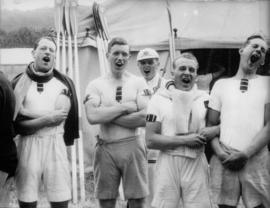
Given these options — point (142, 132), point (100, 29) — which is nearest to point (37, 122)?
point (142, 132)

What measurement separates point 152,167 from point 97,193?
32.4 inches

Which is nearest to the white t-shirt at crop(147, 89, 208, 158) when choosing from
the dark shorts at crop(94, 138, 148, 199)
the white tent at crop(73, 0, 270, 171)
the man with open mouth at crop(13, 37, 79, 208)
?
the dark shorts at crop(94, 138, 148, 199)

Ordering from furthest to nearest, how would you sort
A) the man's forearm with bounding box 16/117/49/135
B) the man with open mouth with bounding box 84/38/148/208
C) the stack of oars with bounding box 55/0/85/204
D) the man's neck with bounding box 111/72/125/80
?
the stack of oars with bounding box 55/0/85/204, the man's neck with bounding box 111/72/125/80, the man with open mouth with bounding box 84/38/148/208, the man's forearm with bounding box 16/117/49/135

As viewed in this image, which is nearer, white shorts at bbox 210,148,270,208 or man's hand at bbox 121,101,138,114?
white shorts at bbox 210,148,270,208

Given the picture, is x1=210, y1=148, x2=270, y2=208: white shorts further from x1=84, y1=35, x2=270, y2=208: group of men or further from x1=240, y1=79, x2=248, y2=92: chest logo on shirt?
x1=240, y1=79, x2=248, y2=92: chest logo on shirt

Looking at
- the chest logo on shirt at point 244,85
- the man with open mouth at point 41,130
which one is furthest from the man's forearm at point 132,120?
the chest logo on shirt at point 244,85

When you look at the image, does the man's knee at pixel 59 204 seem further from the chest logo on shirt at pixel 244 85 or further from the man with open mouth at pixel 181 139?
the chest logo on shirt at pixel 244 85

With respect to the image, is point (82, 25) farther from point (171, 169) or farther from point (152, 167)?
point (171, 169)

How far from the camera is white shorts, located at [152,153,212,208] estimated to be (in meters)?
3.25

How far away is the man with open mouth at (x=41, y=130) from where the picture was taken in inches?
145

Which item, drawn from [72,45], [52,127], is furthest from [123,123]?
[72,45]

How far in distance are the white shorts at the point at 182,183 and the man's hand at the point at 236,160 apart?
169 mm

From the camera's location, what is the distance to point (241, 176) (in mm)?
3336

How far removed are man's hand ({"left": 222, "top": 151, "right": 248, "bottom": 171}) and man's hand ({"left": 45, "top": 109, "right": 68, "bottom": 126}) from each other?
1263mm
